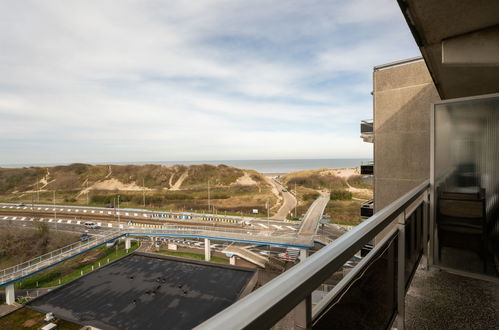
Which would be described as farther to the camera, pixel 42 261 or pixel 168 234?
pixel 168 234

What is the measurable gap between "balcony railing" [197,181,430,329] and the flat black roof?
963cm

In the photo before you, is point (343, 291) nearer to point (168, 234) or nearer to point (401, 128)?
point (401, 128)

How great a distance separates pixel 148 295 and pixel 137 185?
1682 inches

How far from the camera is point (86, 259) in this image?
19938mm

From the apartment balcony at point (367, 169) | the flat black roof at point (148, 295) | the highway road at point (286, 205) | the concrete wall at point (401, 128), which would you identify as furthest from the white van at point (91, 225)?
the concrete wall at point (401, 128)

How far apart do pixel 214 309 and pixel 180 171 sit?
46724 mm

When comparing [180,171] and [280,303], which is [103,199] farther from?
[280,303]

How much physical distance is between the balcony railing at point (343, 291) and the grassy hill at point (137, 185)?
34.0 m

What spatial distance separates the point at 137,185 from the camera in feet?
165

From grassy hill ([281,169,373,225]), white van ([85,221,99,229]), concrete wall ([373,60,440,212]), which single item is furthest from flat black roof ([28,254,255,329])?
white van ([85,221,99,229])

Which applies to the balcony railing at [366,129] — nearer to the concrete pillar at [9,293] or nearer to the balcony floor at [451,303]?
the balcony floor at [451,303]

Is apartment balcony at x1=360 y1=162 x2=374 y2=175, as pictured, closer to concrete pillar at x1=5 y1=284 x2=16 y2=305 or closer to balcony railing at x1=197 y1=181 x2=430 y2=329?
balcony railing at x1=197 y1=181 x2=430 y2=329

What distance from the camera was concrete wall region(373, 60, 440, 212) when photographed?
27.9ft

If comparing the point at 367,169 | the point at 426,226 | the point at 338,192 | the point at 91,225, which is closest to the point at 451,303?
the point at 426,226
